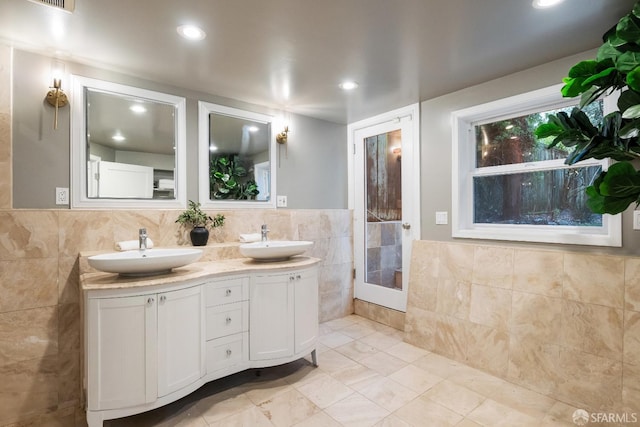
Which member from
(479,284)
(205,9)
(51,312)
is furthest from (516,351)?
(51,312)

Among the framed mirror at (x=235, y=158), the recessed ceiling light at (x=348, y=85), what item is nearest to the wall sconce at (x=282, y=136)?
the framed mirror at (x=235, y=158)

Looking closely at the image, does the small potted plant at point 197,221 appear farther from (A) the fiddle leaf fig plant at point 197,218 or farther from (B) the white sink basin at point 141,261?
(B) the white sink basin at point 141,261

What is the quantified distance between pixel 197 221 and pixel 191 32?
1.38 metres

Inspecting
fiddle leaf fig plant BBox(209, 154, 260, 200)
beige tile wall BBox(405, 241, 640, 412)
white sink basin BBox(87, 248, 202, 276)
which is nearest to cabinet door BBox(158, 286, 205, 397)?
white sink basin BBox(87, 248, 202, 276)

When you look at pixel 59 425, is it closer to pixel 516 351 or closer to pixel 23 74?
pixel 23 74

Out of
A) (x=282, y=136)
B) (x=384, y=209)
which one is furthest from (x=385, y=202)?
(x=282, y=136)

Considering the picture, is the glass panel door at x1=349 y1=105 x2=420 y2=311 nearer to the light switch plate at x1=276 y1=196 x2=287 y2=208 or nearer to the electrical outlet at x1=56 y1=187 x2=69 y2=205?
the light switch plate at x1=276 y1=196 x2=287 y2=208

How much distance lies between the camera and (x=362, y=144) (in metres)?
3.59

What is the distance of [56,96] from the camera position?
6.61 feet

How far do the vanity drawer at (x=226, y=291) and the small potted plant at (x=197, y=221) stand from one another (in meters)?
0.55

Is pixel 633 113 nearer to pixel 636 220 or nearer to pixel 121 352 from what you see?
pixel 636 220

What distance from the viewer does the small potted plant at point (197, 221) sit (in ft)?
8.03

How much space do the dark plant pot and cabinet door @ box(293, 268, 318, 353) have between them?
825 mm

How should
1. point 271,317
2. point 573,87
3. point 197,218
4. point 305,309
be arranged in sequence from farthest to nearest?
point 197,218, point 305,309, point 271,317, point 573,87
